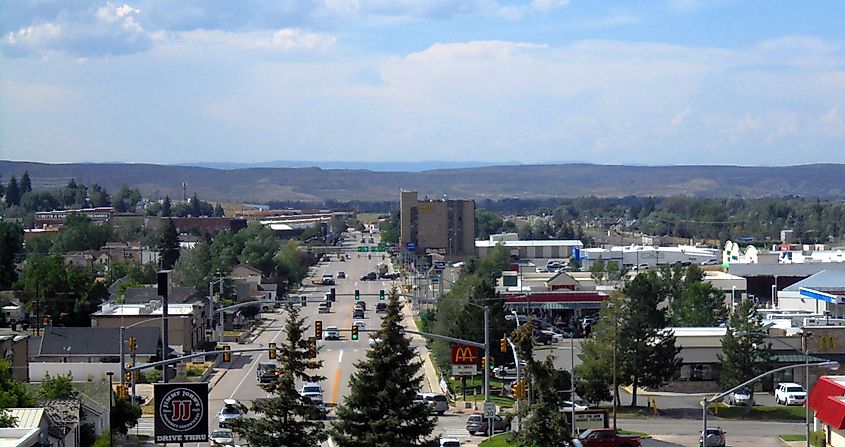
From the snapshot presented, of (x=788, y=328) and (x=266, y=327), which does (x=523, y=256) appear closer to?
(x=266, y=327)

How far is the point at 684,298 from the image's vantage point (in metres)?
87.8

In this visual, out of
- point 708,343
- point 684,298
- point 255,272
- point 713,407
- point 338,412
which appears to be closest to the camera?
point 338,412

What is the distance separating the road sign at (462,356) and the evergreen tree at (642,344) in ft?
20.4

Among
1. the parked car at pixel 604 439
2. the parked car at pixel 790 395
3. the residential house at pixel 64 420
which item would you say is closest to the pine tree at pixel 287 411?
the residential house at pixel 64 420

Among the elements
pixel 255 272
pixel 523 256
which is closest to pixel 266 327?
pixel 255 272

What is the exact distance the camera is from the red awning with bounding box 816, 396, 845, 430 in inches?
1735

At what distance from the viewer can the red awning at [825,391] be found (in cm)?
4600

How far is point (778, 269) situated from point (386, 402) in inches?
3386

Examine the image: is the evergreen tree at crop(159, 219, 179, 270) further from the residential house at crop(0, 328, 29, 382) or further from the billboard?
the billboard

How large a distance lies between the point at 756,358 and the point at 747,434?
8345mm

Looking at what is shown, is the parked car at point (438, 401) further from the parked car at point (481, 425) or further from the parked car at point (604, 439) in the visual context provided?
the parked car at point (604, 439)

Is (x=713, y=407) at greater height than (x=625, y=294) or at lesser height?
lesser

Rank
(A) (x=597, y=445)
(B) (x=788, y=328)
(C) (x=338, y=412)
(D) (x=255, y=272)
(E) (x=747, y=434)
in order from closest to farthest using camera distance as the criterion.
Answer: (C) (x=338, y=412) → (A) (x=597, y=445) → (E) (x=747, y=434) → (B) (x=788, y=328) → (D) (x=255, y=272)

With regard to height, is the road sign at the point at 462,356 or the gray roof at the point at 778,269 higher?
the road sign at the point at 462,356
